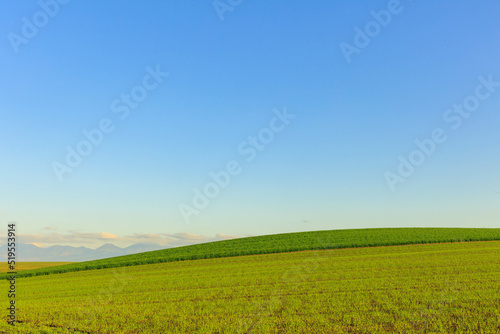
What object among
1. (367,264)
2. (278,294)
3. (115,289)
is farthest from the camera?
(367,264)

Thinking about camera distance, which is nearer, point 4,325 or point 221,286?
point 4,325

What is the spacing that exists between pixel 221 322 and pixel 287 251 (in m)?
28.0

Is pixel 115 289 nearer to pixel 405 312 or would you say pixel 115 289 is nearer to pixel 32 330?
pixel 32 330

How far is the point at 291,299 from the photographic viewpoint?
1942 centimetres

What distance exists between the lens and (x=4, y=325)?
17.6 meters

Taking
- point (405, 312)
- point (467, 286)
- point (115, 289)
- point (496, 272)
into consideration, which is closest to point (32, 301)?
point (115, 289)

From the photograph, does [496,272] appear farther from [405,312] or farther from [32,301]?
[32,301]

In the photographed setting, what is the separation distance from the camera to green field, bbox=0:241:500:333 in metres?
15.1

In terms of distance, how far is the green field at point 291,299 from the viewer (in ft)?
49.5

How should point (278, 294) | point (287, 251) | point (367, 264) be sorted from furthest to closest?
point (287, 251) < point (367, 264) < point (278, 294)

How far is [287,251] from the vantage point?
43.1 meters

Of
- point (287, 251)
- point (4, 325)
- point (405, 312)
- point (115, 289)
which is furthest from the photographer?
point (287, 251)

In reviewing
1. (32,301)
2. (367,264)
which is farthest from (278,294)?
(32,301)

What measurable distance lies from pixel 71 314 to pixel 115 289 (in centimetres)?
850
